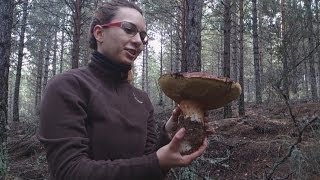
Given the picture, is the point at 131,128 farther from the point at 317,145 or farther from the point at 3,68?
the point at 3,68

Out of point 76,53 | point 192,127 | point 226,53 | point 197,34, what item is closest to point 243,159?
point 197,34

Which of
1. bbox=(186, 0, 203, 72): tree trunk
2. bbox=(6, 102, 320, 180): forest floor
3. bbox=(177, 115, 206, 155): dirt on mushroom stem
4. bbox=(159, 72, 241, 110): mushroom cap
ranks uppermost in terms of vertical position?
bbox=(186, 0, 203, 72): tree trunk

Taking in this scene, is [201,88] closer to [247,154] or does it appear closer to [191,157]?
[191,157]

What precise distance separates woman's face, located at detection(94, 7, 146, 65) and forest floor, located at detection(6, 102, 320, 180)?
7.32 ft

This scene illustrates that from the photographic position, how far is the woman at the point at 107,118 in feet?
5.15

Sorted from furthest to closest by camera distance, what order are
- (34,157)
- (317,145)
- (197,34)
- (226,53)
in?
(226,53) < (34,157) < (197,34) < (317,145)

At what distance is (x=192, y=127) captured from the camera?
1907 mm

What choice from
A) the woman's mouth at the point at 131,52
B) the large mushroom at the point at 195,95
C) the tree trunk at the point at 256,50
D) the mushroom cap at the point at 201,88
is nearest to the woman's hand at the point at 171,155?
the large mushroom at the point at 195,95

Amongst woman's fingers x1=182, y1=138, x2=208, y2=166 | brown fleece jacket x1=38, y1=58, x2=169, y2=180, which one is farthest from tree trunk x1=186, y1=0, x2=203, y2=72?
woman's fingers x1=182, y1=138, x2=208, y2=166

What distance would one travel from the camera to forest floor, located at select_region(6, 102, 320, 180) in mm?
4656

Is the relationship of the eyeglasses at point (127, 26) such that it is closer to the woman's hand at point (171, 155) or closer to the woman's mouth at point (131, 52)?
the woman's mouth at point (131, 52)

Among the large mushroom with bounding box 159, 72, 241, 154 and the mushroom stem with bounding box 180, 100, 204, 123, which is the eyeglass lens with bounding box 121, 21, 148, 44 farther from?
the mushroom stem with bounding box 180, 100, 204, 123

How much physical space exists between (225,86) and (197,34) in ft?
13.2

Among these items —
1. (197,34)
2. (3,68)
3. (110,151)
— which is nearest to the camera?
(110,151)
